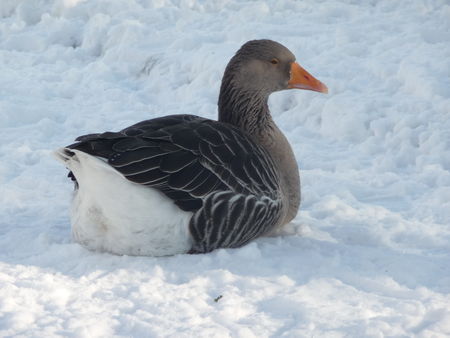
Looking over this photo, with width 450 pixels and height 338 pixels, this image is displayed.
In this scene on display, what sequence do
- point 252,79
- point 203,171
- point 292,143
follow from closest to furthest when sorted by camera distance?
point 203,171 → point 252,79 → point 292,143

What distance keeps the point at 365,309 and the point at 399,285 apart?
0.48 metres

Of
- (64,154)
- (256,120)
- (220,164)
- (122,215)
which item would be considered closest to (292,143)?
(256,120)

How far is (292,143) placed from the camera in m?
7.16

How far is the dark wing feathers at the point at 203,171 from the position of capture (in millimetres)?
4363

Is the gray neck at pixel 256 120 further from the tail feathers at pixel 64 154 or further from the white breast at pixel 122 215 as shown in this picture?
the tail feathers at pixel 64 154

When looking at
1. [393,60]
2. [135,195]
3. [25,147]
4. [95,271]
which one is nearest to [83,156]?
[135,195]

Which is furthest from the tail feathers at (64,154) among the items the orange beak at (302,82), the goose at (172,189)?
the orange beak at (302,82)

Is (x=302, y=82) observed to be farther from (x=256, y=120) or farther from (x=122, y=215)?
(x=122, y=215)

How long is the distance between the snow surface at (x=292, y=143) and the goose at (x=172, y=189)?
5.4 inches

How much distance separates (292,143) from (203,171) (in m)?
2.77

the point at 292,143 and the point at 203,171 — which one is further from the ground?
the point at 203,171

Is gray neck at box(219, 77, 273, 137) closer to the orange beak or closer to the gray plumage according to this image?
the gray plumage

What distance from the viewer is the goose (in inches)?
171

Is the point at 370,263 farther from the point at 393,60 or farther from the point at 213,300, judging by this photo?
the point at 393,60
